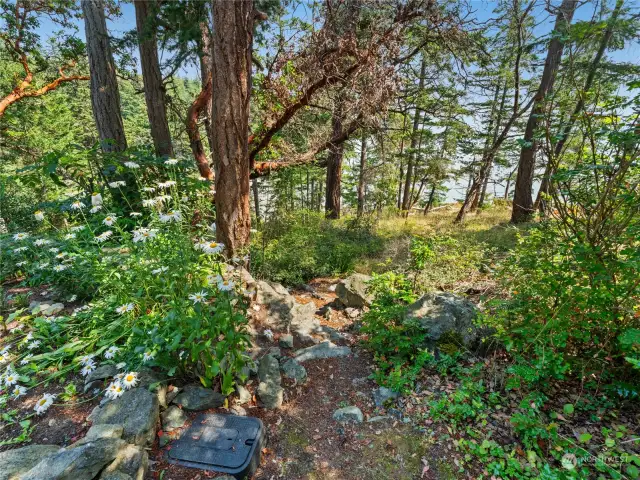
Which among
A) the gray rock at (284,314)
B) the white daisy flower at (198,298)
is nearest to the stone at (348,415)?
the gray rock at (284,314)

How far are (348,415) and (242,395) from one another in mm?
849

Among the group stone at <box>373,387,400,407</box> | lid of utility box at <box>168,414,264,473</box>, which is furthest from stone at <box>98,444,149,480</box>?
stone at <box>373,387,400,407</box>

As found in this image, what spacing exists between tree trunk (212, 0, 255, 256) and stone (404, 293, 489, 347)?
210 centimetres

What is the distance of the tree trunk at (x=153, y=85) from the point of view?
4.29 metres

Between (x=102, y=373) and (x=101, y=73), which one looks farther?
(x=101, y=73)

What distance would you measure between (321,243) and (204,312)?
440 centimetres

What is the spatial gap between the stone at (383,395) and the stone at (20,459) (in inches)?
82.5

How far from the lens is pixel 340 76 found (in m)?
4.30

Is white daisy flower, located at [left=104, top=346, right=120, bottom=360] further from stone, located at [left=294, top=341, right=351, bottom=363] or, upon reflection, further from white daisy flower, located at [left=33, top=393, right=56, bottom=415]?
stone, located at [left=294, top=341, right=351, bottom=363]

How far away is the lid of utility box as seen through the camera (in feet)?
5.25

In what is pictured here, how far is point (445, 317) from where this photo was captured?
2793 millimetres

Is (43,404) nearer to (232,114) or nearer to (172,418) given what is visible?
(172,418)

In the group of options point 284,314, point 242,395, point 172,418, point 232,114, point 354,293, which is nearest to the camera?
point 172,418

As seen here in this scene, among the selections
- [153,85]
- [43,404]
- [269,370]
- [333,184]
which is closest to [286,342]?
[269,370]
